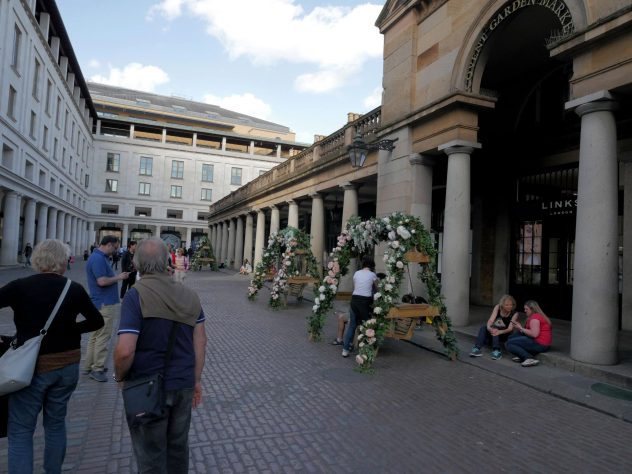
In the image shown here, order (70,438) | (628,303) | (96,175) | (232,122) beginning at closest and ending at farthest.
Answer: (70,438)
(628,303)
(96,175)
(232,122)

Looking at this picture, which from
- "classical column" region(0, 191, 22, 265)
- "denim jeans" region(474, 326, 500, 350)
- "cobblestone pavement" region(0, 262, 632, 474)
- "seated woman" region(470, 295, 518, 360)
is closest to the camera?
Answer: "cobblestone pavement" region(0, 262, 632, 474)

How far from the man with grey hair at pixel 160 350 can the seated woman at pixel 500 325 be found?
616 cm

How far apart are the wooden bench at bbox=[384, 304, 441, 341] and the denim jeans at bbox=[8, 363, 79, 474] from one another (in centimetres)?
509

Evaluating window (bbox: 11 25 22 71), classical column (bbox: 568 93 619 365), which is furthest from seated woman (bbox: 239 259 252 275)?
classical column (bbox: 568 93 619 365)

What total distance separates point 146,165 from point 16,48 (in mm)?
36133

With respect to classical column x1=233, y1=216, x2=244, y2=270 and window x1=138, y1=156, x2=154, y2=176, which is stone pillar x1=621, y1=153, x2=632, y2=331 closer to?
classical column x1=233, y1=216, x2=244, y2=270

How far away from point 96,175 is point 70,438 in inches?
2412

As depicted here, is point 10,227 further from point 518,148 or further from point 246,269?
point 518,148

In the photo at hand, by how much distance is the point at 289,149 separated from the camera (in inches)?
2692

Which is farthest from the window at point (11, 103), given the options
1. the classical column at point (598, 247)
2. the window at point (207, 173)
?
the window at point (207, 173)

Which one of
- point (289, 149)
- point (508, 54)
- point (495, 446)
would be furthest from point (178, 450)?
point (289, 149)

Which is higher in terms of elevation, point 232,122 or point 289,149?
point 232,122

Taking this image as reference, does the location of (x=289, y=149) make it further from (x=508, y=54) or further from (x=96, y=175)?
(x=508, y=54)

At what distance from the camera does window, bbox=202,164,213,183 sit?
6238 cm
